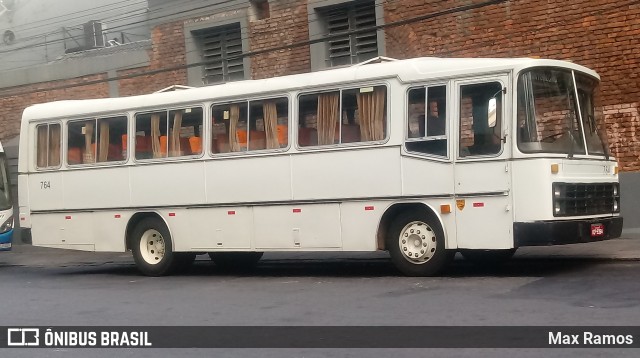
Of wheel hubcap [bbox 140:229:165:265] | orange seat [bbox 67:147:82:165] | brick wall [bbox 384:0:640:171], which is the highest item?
brick wall [bbox 384:0:640:171]

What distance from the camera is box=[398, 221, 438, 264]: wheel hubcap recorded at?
13453 millimetres

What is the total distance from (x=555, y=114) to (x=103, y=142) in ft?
25.7

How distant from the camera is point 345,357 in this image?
8070 mm

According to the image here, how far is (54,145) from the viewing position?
58.0ft

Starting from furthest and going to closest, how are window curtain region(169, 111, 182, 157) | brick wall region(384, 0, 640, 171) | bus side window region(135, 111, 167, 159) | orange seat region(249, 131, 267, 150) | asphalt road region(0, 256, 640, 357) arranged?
brick wall region(384, 0, 640, 171), bus side window region(135, 111, 167, 159), window curtain region(169, 111, 182, 157), orange seat region(249, 131, 267, 150), asphalt road region(0, 256, 640, 357)

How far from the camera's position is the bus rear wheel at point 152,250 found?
53.8ft

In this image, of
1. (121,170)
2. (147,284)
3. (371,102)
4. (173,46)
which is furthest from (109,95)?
(371,102)

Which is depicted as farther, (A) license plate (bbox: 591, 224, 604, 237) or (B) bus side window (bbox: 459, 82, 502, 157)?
(A) license plate (bbox: 591, 224, 604, 237)

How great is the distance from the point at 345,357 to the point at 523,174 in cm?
528

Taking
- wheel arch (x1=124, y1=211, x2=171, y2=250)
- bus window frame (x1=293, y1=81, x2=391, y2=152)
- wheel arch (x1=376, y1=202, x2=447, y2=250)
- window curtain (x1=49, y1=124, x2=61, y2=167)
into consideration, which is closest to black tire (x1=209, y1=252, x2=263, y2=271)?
wheel arch (x1=124, y1=211, x2=171, y2=250)

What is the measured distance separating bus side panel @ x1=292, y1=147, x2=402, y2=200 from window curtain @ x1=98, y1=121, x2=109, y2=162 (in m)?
4.01

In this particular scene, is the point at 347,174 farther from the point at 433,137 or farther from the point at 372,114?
the point at 433,137

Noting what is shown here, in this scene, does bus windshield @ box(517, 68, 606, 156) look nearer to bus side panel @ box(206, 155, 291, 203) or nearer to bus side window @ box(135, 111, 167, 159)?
bus side panel @ box(206, 155, 291, 203)

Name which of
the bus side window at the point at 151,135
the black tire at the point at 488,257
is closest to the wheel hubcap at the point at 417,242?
the black tire at the point at 488,257
